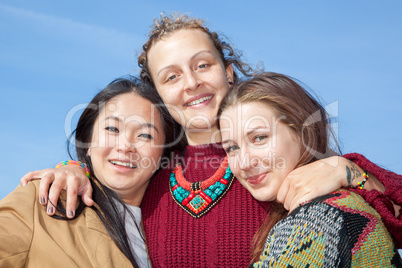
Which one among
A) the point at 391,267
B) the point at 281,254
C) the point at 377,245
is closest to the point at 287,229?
the point at 281,254

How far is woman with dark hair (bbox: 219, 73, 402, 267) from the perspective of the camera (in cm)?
211

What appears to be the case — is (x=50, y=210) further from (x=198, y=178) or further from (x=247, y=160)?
(x=247, y=160)

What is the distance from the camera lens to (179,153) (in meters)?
3.88

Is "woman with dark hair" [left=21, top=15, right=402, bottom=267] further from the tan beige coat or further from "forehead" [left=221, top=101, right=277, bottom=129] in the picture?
"forehead" [left=221, top=101, right=277, bottom=129]

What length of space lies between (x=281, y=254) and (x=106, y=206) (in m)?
1.55

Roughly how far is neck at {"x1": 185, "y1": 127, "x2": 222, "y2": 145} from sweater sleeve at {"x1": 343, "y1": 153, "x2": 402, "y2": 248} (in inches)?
45.9

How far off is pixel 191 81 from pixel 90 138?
95cm

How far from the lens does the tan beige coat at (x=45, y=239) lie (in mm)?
2615

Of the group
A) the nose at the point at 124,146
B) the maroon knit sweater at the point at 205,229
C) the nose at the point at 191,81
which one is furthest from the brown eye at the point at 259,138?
the nose at the point at 124,146

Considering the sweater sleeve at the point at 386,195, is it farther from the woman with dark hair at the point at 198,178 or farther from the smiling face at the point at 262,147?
the smiling face at the point at 262,147

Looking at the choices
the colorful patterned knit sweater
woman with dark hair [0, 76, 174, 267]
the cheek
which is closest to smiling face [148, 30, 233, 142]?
woman with dark hair [0, 76, 174, 267]

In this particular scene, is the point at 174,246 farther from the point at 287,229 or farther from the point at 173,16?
the point at 173,16

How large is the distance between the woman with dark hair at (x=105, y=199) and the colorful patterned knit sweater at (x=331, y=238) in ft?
3.96

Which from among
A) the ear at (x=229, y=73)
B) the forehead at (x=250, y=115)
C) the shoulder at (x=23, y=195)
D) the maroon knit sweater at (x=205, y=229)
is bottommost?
the maroon knit sweater at (x=205, y=229)
